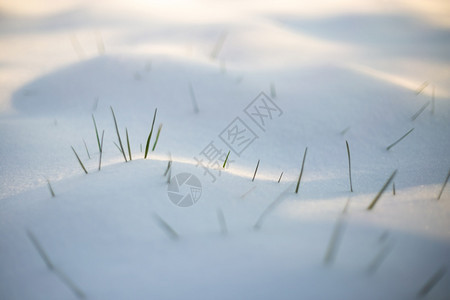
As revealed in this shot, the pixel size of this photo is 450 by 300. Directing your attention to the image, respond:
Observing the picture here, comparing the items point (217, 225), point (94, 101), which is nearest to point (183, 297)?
point (217, 225)

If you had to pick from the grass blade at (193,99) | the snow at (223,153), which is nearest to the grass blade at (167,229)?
the snow at (223,153)

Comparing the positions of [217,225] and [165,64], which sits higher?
[165,64]

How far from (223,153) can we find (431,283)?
0.78 metres

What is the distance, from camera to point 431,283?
1.95 feet

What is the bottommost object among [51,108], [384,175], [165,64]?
[384,175]

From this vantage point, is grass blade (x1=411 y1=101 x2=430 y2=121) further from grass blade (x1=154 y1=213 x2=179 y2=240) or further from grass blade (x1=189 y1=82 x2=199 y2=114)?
grass blade (x1=154 y1=213 x2=179 y2=240)

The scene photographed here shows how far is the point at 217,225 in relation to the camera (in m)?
0.77

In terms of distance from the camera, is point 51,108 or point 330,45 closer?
point 51,108

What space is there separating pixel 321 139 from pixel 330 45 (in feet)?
3.95

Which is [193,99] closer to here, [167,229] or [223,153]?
[223,153]

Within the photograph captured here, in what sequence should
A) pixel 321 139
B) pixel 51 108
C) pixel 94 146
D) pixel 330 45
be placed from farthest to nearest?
pixel 330 45 → pixel 51 108 → pixel 321 139 → pixel 94 146

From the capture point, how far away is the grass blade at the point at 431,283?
23.6 inches

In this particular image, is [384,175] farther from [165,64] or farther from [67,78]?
[67,78]

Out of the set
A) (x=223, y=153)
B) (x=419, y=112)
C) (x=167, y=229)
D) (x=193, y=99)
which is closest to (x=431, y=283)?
(x=167, y=229)
